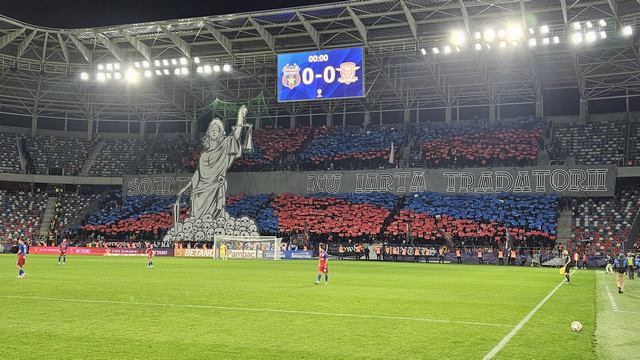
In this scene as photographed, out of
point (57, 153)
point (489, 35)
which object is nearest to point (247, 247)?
point (489, 35)

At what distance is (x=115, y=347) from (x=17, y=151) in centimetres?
6973

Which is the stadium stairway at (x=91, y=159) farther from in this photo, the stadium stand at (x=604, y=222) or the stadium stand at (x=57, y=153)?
the stadium stand at (x=604, y=222)

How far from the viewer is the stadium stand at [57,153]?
7200 cm

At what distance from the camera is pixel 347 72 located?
4828 centimetres

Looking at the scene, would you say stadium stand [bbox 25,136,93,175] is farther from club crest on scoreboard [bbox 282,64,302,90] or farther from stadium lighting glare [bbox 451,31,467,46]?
stadium lighting glare [bbox 451,31,467,46]

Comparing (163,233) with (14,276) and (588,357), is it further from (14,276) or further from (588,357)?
(588,357)

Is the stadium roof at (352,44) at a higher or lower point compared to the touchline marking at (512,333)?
higher

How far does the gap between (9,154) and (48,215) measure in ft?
28.7

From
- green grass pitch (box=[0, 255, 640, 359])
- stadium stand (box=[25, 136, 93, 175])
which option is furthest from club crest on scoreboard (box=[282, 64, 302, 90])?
stadium stand (box=[25, 136, 93, 175])

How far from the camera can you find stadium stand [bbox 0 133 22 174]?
228ft

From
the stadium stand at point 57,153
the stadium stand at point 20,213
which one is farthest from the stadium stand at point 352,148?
the stadium stand at point 20,213

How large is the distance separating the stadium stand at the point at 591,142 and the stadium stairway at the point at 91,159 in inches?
2083

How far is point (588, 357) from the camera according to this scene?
10.6 meters

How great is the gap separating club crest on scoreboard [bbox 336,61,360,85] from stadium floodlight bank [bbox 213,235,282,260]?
15274 millimetres
